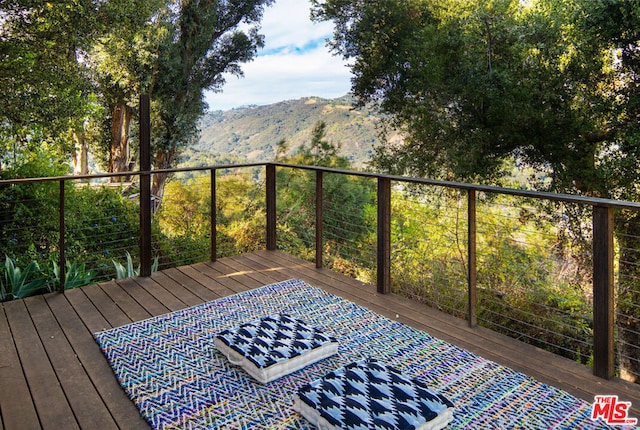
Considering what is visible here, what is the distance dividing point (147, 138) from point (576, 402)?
338 cm

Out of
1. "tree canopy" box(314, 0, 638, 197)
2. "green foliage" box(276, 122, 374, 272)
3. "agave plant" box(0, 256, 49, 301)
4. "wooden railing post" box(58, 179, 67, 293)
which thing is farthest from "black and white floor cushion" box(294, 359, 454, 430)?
"green foliage" box(276, 122, 374, 272)

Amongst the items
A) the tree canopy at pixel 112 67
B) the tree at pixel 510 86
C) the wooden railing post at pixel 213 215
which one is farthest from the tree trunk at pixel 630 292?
the tree canopy at pixel 112 67

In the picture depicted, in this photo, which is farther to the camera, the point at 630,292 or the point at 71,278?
the point at 630,292

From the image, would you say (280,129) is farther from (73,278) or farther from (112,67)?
(73,278)

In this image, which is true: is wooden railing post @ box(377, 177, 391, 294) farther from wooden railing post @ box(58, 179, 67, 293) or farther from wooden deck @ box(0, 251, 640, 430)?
wooden railing post @ box(58, 179, 67, 293)

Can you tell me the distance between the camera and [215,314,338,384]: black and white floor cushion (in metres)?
2.32

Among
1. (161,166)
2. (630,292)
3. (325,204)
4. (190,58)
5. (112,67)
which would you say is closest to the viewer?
(630,292)

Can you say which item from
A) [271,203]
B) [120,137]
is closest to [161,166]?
[120,137]

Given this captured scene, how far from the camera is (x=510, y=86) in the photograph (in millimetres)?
7711

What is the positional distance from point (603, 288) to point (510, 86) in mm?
6162

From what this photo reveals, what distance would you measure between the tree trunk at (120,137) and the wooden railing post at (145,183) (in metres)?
6.82

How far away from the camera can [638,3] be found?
614 centimetres

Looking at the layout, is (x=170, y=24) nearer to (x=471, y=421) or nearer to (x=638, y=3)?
(x=638, y=3)

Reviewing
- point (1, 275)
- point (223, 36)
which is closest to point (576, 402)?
point (1, 275)
